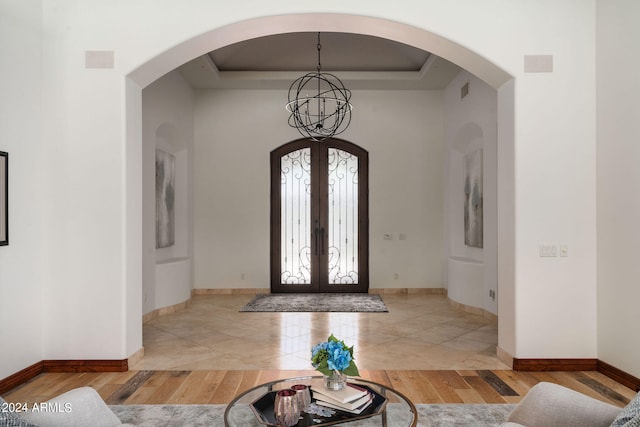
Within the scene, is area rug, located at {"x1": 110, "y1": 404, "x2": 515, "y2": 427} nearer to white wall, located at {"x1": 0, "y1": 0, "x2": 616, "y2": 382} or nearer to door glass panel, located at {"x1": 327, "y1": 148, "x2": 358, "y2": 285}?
white wall, located at {"x1": 0, "y1": 0, "x2": 616, "y2": 382}

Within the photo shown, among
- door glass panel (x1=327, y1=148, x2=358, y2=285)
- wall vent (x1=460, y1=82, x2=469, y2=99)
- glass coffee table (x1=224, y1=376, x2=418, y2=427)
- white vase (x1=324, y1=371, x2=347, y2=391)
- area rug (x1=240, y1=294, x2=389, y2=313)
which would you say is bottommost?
area rug (x1=240, y1=294, x2=389, y2=313)

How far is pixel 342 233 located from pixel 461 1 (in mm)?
5024

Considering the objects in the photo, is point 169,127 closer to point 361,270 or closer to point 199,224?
point 199,224

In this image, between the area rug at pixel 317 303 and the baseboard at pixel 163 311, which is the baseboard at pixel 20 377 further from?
the area rug at pixel 317 303

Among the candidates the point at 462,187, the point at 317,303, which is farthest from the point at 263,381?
the point at 462,187

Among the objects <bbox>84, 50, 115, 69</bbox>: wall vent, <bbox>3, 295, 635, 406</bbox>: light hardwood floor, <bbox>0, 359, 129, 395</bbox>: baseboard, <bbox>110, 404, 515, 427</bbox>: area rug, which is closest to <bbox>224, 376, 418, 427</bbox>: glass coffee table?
<bbox>110, 404, 515, 427</bbox>: area rug

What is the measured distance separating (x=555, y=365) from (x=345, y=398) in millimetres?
2873

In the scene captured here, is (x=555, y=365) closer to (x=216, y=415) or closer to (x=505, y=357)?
(x=505, y=357)

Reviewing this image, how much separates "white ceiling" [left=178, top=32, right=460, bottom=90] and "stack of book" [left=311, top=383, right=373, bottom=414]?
5.67 metres

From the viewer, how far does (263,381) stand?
156 inches

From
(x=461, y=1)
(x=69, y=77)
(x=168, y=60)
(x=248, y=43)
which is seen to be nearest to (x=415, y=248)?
(x=248, y=43)

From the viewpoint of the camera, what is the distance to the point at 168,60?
4.45 metres

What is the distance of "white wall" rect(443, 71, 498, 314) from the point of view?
646cm

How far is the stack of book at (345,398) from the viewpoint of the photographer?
2.21 meters
